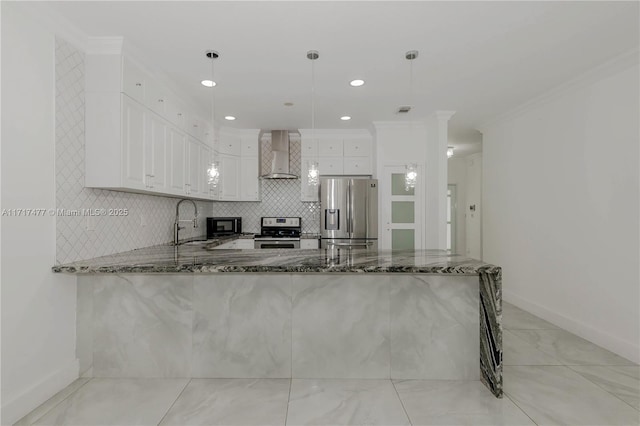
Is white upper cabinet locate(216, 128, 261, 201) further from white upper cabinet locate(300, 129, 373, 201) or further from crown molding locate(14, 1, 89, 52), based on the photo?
crown molding locate(14, 1, 89, 52)

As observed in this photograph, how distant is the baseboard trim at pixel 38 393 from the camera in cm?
179

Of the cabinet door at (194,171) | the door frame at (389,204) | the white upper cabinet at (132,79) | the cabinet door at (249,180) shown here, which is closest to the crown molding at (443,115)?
the door frame at (389,204)

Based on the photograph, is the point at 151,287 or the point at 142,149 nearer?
the point at 151,287

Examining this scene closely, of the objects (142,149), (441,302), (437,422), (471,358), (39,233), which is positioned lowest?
(437,422)

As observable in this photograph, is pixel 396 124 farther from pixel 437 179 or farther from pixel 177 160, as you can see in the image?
pixel 177 160

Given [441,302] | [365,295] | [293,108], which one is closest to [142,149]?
[293,108]

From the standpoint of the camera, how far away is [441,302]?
2242 millimetres

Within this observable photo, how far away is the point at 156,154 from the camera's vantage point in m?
2.89

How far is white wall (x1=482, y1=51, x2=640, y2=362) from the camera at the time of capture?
2709mm

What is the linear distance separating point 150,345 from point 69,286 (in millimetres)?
712

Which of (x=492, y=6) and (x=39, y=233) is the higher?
(x=492, y=6)

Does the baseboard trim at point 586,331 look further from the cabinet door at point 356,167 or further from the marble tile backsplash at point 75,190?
the marble tile backsplash at point 75,190

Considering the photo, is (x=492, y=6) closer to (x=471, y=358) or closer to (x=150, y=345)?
(x=471, y=358)

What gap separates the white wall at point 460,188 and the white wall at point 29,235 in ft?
23.6
